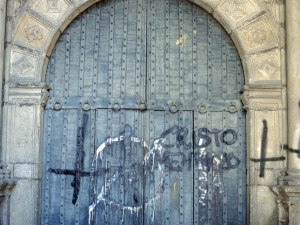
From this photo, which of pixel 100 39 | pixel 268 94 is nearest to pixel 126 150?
pixel 100 39

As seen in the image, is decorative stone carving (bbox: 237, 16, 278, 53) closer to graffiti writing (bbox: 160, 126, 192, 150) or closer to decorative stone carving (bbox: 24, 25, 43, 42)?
graffiti writing (bbox: 160, 126, 192, 150)

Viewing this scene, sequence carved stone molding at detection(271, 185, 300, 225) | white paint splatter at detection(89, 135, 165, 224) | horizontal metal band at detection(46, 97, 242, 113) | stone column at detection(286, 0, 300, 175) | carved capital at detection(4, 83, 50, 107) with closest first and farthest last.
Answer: carved stone molding at detection(271, 185, 300, 225), stone column at detection(286, 0, 300, 175), carved capital at detection(4, 83, 50, 107), white paint splatter at detection(89, 135, 165, 224), horizontal metal band at detection(46, 97, 242, 113)

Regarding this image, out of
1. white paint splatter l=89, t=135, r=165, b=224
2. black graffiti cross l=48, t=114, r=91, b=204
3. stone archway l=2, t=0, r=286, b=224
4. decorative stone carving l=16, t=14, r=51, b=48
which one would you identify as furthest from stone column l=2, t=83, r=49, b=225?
white paint splatter l=89, t=135, r=165, b=224

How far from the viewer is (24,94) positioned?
565cm

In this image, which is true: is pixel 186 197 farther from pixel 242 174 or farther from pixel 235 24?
pixel 235 24

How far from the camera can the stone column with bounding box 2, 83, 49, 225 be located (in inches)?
217

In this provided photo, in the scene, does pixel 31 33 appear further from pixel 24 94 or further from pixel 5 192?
pixel 5 192

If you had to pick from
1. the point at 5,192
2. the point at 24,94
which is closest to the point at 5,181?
the point at 5,192

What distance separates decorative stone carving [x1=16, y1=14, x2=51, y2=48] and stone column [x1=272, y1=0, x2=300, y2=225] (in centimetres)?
262

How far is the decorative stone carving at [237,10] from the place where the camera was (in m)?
5.79

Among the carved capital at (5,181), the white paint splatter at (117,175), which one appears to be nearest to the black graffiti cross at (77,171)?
the white paint splatter at (117,175)

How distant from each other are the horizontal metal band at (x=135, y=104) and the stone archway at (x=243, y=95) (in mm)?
184

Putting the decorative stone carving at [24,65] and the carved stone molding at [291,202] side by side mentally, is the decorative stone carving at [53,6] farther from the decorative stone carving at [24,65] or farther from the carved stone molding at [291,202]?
the carved stone molding at [291,202]

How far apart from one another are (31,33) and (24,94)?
2.23 ft
